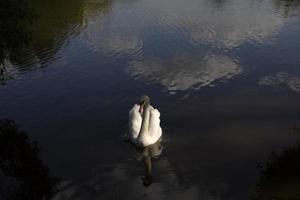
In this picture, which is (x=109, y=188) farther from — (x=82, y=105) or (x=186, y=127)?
(x=82, y=105)

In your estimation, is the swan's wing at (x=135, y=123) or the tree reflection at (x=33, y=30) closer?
the tree reflection at (x=33, y=30)

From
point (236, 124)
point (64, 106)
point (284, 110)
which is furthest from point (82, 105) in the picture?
point (284, 110)

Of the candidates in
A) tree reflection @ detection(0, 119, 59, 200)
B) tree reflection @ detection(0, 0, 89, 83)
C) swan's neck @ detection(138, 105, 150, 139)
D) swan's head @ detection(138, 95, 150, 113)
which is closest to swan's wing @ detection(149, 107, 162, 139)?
swan's neck @ detection(138, 105, 150, 139)

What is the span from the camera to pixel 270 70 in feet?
113

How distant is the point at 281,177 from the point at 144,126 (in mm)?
6803

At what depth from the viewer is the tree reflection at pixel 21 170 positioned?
20.0 m

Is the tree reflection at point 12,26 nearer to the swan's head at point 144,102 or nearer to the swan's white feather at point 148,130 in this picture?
the swan's head at point 144,102

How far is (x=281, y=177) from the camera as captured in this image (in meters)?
20.8

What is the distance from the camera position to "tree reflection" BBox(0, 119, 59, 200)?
19953 millimetres

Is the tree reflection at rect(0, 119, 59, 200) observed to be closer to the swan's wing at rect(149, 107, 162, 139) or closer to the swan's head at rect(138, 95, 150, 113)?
the swan's wing at rect(149, 107, 162, 139)

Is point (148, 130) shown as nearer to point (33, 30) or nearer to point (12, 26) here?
point (12, 26)

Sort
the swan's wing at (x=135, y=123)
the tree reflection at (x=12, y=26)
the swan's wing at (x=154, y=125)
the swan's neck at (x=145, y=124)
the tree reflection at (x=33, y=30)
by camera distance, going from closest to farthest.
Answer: the tree reflection at (x=12, y=26) < the tree reflection at (x=33, y=30) < the swan's neck at (x=145, y=124) < the swan's wing at (x=154, y=125) < the swan's wing at (x=135, y=123)

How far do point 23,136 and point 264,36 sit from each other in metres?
25.2

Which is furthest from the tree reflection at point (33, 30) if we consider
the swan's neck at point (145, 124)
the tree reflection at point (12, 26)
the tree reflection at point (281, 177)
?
the tree reflection at point (281, 177)
